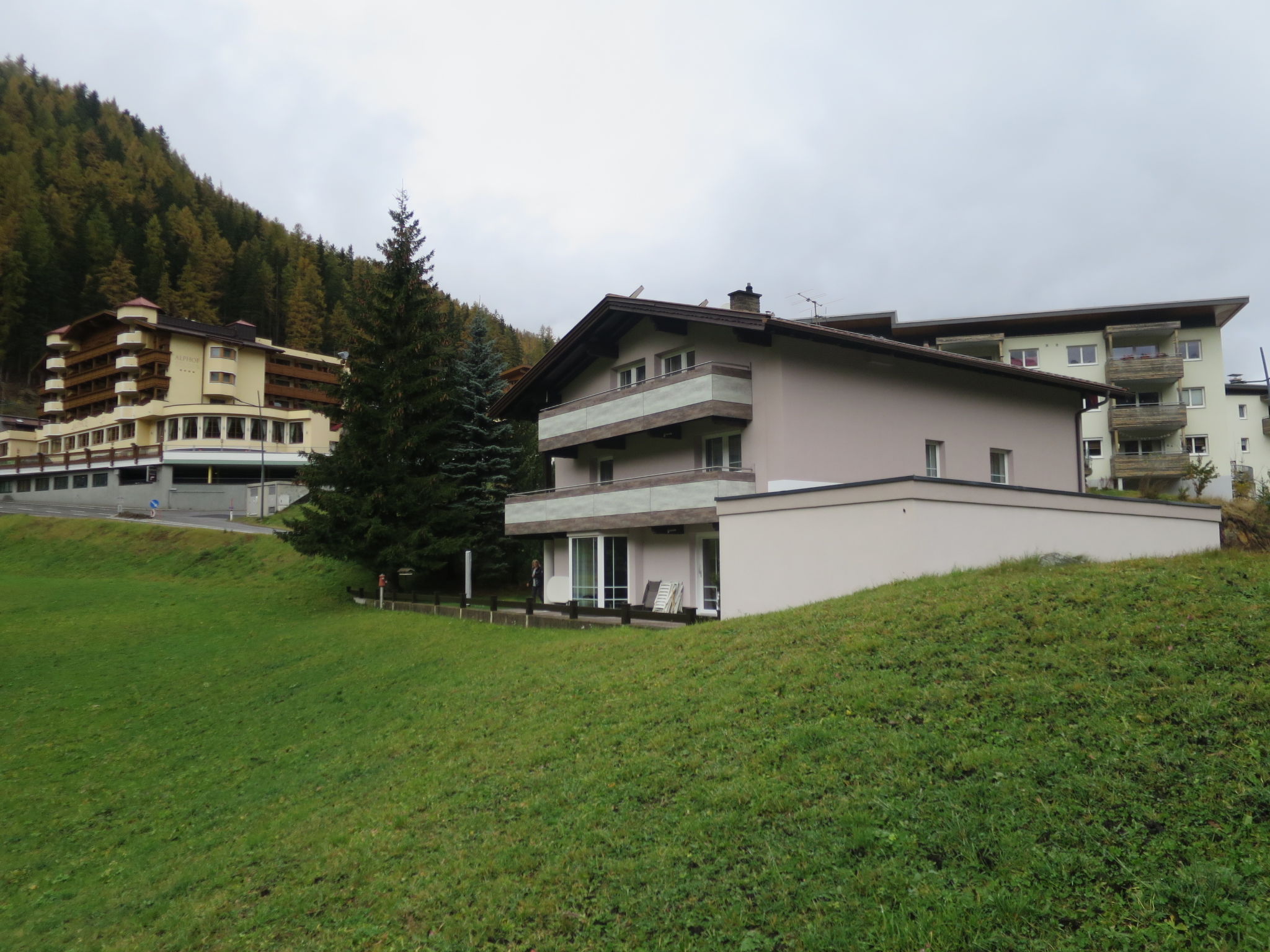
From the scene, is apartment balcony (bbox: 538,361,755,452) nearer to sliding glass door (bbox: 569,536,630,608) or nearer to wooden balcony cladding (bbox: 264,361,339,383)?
sliding glass door (bbox: 569,536,630,608)

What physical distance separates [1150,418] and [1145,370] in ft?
8.70

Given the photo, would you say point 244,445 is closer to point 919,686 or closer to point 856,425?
point 856,425

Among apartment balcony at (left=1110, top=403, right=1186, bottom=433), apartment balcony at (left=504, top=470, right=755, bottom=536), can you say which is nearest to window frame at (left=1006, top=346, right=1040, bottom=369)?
apartment balcony at (left=1110, top=403, right=1186, bottom=433)

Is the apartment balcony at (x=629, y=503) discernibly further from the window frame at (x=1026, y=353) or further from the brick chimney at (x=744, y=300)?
the window frame at (x=1026, y=353)

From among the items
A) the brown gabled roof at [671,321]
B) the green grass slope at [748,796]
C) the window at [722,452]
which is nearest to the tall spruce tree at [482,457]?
the brown gabled roof at [671,321]

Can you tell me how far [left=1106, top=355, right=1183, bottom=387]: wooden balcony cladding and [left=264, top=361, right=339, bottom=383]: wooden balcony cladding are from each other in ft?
230

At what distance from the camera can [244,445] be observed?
65.8 meters

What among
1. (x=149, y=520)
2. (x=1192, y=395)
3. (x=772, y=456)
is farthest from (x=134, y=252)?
(x=1192, y=395)

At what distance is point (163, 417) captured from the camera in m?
69.0

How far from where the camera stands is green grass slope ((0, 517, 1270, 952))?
4.67 meters

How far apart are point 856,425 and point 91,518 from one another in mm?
47362

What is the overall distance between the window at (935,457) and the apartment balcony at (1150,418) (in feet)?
92.4

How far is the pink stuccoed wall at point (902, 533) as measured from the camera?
1347 centimetres

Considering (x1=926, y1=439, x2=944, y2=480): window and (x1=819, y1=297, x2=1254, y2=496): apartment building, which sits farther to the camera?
(x1=819, y1=297, x2=1254, y2=496): apartment building
